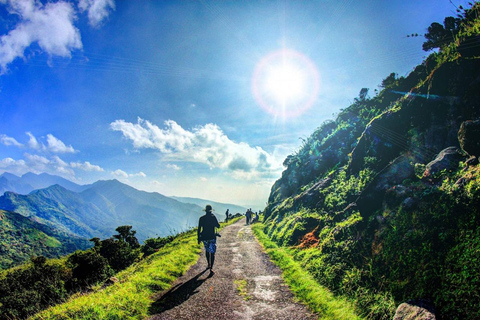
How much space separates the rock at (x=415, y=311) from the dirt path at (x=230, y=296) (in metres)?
2.37

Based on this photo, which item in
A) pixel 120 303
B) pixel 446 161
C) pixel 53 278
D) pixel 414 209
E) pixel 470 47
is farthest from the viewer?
pixel 53 278

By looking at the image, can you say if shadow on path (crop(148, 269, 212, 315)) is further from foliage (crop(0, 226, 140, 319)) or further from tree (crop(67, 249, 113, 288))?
tree (crop(67, 249, 113, 288))

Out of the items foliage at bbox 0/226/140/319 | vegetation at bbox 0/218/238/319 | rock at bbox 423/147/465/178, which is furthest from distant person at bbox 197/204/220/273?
foliage at bbox 0/226/140/319

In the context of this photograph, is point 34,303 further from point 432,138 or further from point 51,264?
point 432,138

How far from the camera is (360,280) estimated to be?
24.2 feet

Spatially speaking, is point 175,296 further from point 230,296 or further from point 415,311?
point 415,311

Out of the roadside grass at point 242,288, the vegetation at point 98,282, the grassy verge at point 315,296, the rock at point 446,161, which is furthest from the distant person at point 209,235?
the rock at point 446,161

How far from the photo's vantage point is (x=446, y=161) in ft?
27.0

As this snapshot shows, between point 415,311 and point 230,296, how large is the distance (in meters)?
5.36

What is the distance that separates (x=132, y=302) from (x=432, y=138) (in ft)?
48.2

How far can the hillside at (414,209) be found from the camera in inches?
223

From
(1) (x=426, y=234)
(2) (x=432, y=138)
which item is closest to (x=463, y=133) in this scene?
(2) (x=432, y=138)

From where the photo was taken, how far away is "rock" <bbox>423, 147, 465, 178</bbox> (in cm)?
796

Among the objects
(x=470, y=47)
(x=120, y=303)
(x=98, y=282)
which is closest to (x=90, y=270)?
(x=98, y=282)
